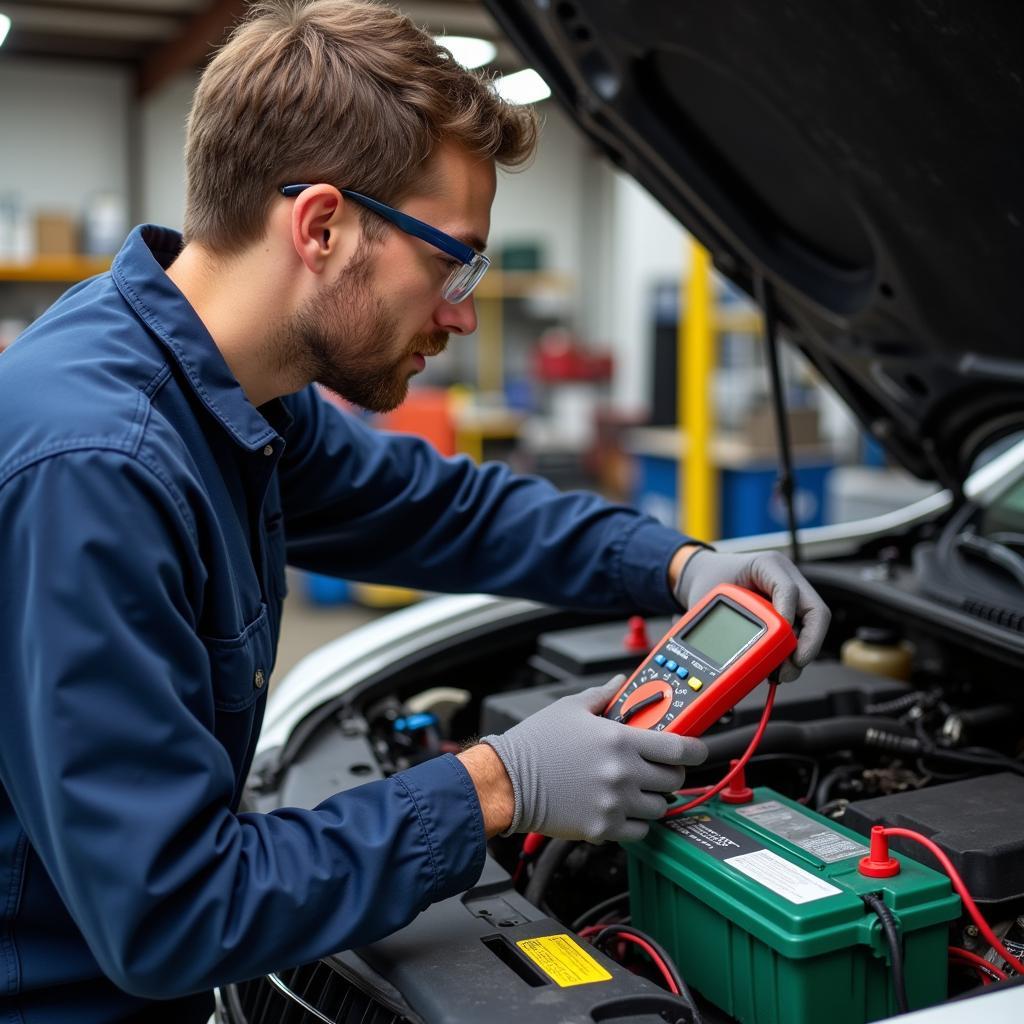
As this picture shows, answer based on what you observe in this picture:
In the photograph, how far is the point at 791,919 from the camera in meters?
0.93

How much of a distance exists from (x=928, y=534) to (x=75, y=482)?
4.91ft

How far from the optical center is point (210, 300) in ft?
3.80

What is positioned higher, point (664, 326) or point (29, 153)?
point (29, 153)

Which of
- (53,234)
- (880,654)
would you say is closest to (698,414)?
(880,654)

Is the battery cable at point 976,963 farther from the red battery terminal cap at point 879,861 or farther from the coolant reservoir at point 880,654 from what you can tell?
the coolant reservoir at point 880,654

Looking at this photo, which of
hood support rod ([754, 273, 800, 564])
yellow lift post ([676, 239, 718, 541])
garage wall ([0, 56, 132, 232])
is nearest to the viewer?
hood support rod ([754, 273, 800, 564])

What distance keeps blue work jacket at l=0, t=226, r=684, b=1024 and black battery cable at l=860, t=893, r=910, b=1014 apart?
331mm

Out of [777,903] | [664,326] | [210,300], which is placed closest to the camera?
[777,903]

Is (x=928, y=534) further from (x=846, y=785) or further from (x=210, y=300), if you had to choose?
(x=210, y=300)

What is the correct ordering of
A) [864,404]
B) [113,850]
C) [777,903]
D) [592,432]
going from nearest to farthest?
[113,850] < [777,903] < [864,404] < [592,432]

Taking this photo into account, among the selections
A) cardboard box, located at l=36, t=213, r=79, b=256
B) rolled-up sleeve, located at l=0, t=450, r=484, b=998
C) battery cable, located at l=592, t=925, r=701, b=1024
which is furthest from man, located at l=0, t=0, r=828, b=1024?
cardboard box, located at l=36, t=213, r=79, b=256

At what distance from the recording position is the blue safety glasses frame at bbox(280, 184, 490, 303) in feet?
3.64

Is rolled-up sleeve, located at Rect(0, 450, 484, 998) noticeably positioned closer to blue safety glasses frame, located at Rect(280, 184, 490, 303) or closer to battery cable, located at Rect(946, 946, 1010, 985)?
blue safety glasses frame, located at Rect(280, 184, 490, 303)

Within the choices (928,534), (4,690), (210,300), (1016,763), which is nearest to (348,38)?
(210,300)
